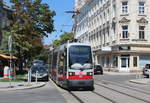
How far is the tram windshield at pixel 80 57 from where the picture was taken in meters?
18.4

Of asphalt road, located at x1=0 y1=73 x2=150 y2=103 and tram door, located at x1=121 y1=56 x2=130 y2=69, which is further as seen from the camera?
tram door, located at x1=121 y1=56 x2=130 y2=69

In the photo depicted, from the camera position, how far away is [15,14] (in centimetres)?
3409

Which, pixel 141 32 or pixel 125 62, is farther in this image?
pixel 141 32

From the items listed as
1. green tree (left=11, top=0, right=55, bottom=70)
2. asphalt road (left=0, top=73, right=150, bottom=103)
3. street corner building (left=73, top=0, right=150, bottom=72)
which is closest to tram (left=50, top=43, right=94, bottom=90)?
asphalt road (left=0, top=73, right=150, bottom=103)

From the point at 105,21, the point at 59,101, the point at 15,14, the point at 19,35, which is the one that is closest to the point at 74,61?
the point at 59,101

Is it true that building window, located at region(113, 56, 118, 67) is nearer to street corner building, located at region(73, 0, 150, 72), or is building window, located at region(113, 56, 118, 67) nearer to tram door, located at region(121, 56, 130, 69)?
street corner building, located at region(73, 0, 150, 72)

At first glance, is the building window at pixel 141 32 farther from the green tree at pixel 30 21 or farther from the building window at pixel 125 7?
the green tree at pixel 30 21

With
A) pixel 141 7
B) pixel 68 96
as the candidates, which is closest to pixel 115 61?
pixel 141 7

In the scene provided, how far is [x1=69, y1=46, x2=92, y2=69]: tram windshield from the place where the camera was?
18.4 metres

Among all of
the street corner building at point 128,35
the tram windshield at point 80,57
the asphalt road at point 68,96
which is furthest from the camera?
the street corner building at point 128,35

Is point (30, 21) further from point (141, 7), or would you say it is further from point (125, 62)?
point (141, 7)

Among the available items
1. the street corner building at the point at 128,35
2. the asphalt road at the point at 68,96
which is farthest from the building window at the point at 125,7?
the asphalt road at the point at 68,96

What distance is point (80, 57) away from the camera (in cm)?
1864

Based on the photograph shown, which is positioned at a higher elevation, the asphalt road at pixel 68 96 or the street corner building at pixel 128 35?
the street corner building at pixel 128 35
